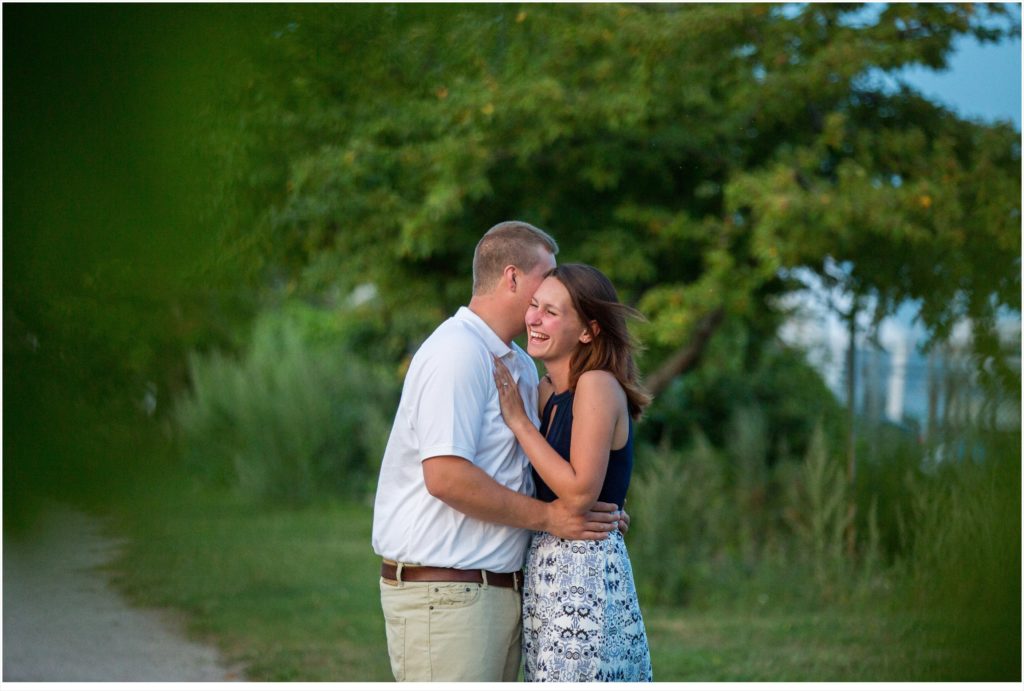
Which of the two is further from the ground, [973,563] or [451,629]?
[451,629]

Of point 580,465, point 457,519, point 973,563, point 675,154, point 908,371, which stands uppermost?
point 675,154

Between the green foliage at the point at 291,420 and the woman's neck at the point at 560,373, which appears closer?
the woman's neck at the point at 560,373

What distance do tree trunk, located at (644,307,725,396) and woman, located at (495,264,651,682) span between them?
16.8 feet

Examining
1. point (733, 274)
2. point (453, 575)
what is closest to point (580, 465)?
point (453, 575)

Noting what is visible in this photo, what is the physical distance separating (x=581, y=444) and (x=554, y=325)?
352mm

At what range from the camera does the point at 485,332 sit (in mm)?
3059

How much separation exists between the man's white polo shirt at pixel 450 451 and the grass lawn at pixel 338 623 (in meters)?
1.57

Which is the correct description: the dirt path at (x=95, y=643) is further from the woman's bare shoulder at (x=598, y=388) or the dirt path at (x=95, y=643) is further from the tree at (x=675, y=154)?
the woman's bare shoulder at (x=598, y=388)

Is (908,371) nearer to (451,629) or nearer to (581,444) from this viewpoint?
(581,444)

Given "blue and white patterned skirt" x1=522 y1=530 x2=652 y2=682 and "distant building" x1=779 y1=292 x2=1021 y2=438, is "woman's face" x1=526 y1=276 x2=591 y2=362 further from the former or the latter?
"distant building" x1=779 y1=292 x2=1021 y2=438

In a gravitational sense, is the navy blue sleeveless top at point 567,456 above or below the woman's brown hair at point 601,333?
below

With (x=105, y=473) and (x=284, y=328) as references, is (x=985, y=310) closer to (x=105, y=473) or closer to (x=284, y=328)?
(x=105, y=473)

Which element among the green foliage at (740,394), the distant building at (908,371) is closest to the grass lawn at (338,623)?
the distant building at (908,371)

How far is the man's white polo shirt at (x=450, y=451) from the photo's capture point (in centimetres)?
281
